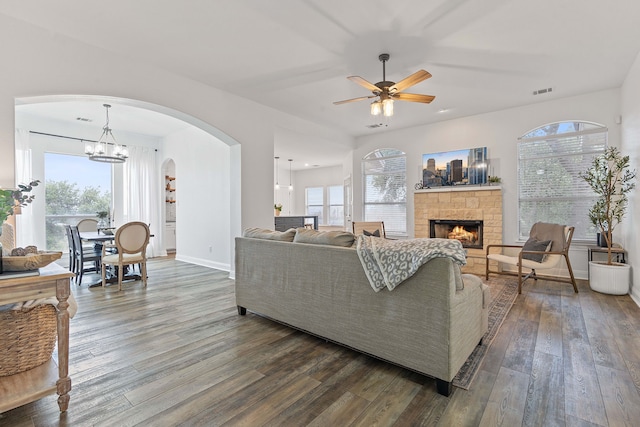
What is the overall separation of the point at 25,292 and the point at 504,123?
6.70 m

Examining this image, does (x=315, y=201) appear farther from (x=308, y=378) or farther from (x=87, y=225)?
(x=308, y=378)

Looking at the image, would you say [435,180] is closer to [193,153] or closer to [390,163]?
[390,163]

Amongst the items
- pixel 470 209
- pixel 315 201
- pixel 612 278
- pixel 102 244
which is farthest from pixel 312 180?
pixel 612 278

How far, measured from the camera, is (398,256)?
1.95 m

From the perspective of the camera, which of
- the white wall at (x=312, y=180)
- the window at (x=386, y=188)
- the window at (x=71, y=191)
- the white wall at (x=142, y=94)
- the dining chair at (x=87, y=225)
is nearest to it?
the white wall at (x=142, y=94)

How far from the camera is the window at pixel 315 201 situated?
1168 centimetres

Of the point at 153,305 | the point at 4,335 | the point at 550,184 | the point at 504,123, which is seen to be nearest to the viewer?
the point at 4,335

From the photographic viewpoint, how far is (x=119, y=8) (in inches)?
104

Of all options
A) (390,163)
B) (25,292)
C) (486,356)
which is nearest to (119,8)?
(25,292)

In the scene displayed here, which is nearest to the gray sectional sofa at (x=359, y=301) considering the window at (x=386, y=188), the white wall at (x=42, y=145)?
the window at (x=386, y=188)

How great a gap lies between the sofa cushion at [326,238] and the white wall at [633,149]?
376 centimetres

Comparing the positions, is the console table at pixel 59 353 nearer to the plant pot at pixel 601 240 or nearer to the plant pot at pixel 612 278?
the plant pot at pixel 612 278

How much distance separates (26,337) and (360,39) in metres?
3.68

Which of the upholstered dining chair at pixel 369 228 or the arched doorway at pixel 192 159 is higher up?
the arched doorway at pixel 192 159
